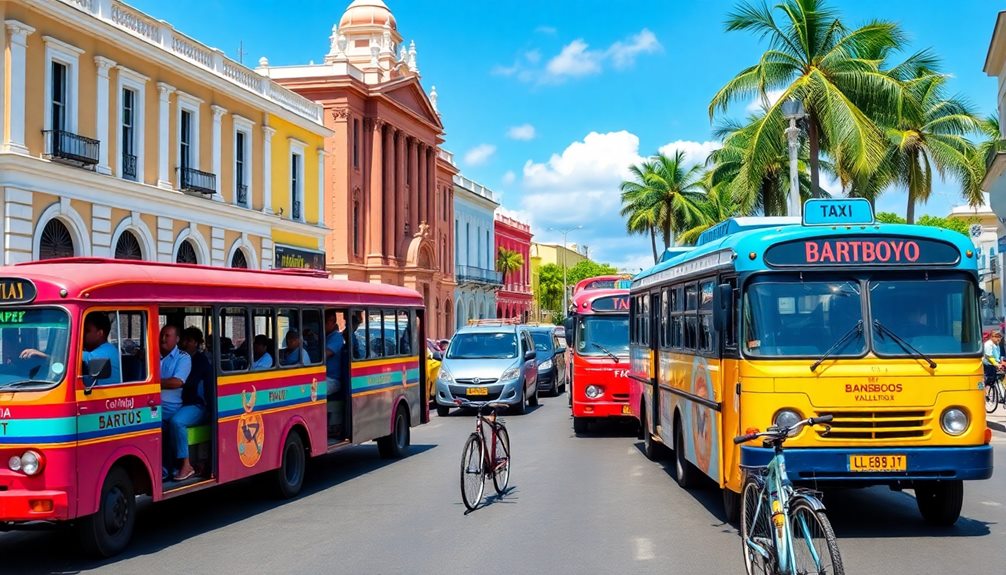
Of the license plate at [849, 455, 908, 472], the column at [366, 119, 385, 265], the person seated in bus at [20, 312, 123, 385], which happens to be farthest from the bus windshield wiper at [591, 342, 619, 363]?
the column at [366, 119, 385, 265]

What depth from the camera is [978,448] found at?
29.5 ft

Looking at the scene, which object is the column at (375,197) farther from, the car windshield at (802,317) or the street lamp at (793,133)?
the car windshield at (802,317)

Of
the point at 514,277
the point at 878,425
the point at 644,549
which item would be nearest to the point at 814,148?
the point at 878,425

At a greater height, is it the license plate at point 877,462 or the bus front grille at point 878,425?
the bus front grille at point 878,425

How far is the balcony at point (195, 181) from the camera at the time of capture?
33.5m

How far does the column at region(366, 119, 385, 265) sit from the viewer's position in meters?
59.2

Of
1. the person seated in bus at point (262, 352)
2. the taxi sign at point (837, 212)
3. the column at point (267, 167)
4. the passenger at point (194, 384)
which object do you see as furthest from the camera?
the column at point (267, 167)

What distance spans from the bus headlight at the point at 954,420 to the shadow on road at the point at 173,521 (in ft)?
22.2

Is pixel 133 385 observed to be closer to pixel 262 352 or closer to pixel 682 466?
pixel 262 352

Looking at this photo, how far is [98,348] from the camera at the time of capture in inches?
356

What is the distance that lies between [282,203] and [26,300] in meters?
33.6

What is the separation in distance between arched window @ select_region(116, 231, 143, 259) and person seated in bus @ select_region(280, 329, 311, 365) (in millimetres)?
18525

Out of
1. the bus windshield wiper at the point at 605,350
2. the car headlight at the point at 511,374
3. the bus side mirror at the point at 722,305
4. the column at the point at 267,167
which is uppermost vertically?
the column at the point at 267,167

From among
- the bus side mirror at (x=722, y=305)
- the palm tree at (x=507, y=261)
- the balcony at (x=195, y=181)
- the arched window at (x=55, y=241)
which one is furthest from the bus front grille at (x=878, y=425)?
the palm tree at (x=507, y=261)
